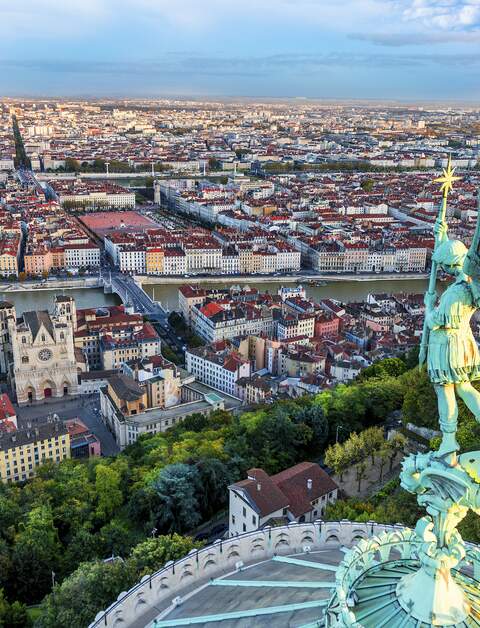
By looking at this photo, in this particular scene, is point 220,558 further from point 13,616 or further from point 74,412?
point 74,412

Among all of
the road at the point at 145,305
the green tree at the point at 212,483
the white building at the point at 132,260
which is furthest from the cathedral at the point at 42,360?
the white building at the point at 132,260

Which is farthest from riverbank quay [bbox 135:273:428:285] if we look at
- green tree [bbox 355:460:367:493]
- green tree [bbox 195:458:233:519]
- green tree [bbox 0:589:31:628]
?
green tree [bbox 0:589:31:628]

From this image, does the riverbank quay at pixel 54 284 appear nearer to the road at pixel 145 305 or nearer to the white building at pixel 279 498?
the road at pixel 145 305

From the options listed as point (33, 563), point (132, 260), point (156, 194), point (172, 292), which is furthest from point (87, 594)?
point (156, 194)

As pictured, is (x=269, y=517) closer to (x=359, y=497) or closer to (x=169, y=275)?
(x=359, y=497)

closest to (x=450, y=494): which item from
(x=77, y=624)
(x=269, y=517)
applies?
(x=77, y=624)
